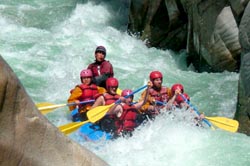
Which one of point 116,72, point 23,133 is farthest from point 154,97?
point 23,133

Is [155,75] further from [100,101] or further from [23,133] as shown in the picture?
[23,133]

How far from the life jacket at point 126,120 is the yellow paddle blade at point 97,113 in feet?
0.68

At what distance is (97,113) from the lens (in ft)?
22.1

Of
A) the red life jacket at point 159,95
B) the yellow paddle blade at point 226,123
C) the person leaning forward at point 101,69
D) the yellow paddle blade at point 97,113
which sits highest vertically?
the person leaning forward at point 101,69

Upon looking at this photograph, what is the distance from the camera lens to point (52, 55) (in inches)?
479

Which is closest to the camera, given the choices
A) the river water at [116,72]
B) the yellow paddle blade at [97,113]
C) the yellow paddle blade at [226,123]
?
the river water at [116,72]

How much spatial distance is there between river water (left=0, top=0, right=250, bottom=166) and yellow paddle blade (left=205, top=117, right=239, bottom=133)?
0.33 feet

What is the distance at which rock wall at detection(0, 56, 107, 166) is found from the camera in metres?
2.70

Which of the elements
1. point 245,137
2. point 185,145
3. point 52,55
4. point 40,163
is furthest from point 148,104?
point 52,55

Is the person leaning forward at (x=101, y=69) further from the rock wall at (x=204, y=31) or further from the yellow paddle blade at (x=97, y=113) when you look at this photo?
the rock wall at (x=204, y=31)

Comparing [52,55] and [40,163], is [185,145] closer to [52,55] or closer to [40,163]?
[40,163]

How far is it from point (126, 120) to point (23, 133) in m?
4.04

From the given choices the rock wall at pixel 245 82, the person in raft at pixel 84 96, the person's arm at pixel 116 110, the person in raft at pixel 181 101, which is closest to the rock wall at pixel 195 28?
the rock wall at pixel 245 82

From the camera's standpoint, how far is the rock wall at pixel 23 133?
2.70 meters
